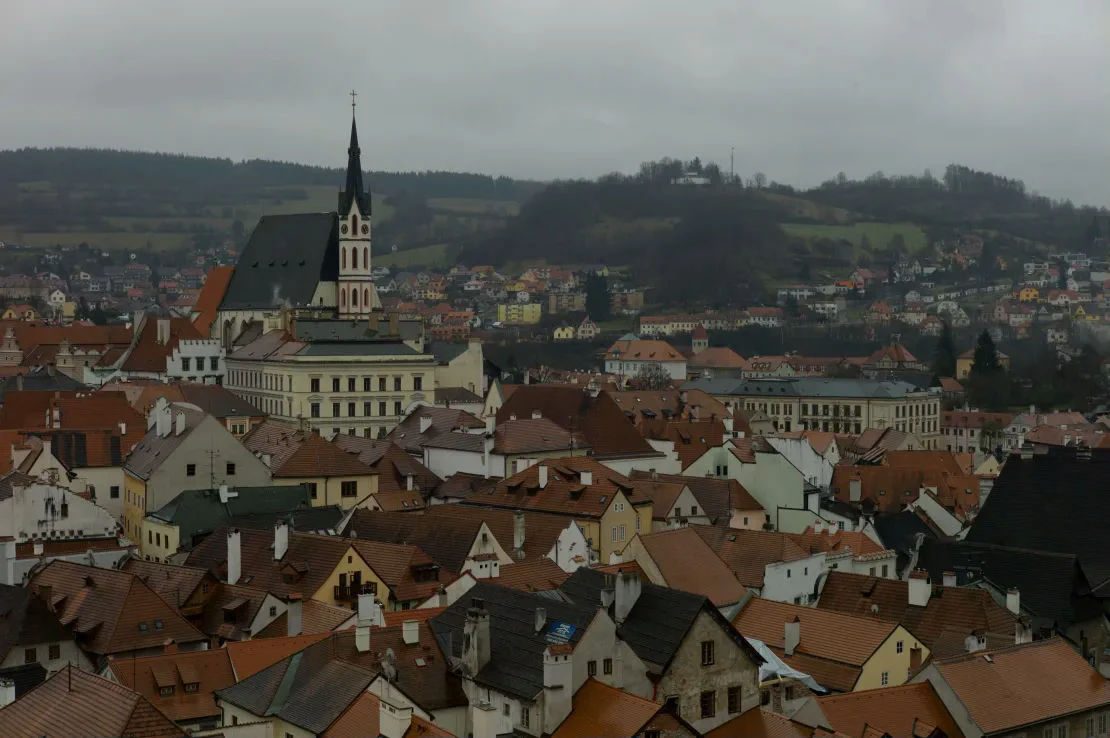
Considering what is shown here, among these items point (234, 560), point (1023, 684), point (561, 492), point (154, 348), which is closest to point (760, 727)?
point (1023, 684)

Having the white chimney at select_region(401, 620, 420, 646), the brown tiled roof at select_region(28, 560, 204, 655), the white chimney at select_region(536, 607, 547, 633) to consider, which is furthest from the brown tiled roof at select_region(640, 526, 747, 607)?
the brown tiled roof at select_region(28, 560, 204, 655)

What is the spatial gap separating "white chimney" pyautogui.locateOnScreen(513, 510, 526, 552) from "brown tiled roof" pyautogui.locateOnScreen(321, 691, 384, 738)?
17330 mm

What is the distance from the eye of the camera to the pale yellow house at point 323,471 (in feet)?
186

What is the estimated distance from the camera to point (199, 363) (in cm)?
10369

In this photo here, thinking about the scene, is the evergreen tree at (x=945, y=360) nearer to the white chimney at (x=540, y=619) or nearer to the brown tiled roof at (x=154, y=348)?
the brown tiled roof at (x=154, y=348)

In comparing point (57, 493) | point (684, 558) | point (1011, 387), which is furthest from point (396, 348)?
point (1011, 387)

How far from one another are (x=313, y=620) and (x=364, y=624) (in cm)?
605

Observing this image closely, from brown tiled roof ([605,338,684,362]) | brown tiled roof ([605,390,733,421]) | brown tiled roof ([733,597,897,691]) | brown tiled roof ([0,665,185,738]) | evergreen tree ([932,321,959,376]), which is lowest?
brown tiled roof ([605,338,684,362])

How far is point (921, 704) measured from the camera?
2878cm

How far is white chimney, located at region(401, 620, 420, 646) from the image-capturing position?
29812 millimetres

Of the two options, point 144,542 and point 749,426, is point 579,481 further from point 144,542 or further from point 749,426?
point 749,426

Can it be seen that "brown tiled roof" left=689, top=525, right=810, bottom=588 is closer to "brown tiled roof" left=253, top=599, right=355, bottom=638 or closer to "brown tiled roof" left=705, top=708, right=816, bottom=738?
"brown tiled roof" left=253, top=599, right=355, bottom=638

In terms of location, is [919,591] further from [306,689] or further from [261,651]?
[306,689]

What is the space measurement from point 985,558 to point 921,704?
1705cm
